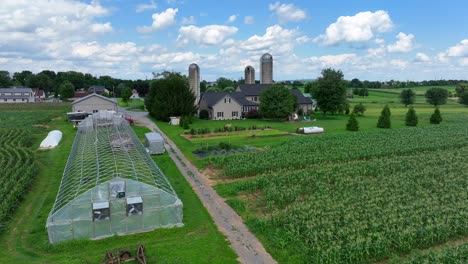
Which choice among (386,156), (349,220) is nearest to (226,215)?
(349,220)

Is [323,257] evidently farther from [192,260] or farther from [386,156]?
[386,156]

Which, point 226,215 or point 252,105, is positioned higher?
point 252,105

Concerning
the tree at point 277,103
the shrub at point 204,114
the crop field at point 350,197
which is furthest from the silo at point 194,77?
the crop field at point 350,197

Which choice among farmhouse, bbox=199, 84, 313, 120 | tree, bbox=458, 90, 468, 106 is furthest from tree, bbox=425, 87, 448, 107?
farmhouse, bbox=199, 84, 313, 120

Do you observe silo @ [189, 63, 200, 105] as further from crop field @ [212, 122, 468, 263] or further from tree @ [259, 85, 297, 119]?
crop field @ [212, 122, 468, 263]

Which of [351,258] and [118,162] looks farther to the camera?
[118,162]

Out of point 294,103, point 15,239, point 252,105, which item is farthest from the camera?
point 252,105

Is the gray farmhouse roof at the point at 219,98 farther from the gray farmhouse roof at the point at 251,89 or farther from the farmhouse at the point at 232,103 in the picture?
the gray farmhouse roof at the point at 251,89
